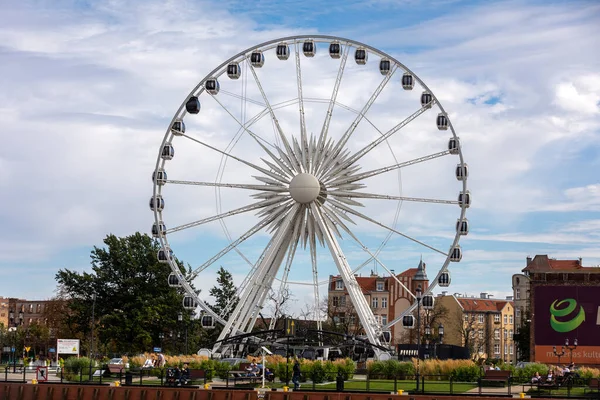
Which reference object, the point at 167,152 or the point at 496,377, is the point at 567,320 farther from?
the point at 167,152

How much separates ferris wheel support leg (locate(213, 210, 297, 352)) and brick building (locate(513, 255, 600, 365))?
2725 cm

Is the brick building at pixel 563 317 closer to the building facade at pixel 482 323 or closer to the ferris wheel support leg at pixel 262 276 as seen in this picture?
the ferris wheel support leg at pixel 262 276

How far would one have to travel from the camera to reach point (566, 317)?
3282 inches

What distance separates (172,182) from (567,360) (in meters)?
36.3

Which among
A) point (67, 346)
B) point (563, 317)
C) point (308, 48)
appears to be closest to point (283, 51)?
point (308, 48)

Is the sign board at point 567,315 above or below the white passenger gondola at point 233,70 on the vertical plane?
below

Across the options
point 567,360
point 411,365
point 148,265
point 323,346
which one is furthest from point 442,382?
point 148,265

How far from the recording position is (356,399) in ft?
151

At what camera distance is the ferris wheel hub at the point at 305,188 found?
2532 inches

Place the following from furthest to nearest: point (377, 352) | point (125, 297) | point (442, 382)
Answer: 1. point (125, 297)
2. point (377, 352)
3. point (442, 382)

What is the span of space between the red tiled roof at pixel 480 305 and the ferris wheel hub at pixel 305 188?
303 feet

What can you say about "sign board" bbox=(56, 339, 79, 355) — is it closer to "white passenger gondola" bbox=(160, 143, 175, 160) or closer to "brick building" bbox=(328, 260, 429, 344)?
"white passenger gondola" bbox=(160, 143, 175, 160)

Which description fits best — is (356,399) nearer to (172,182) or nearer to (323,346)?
(323,346)

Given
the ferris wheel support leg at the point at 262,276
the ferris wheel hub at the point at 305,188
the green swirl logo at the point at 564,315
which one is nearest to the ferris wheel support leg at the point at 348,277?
the ferris wheel hub at the point at 305,188
